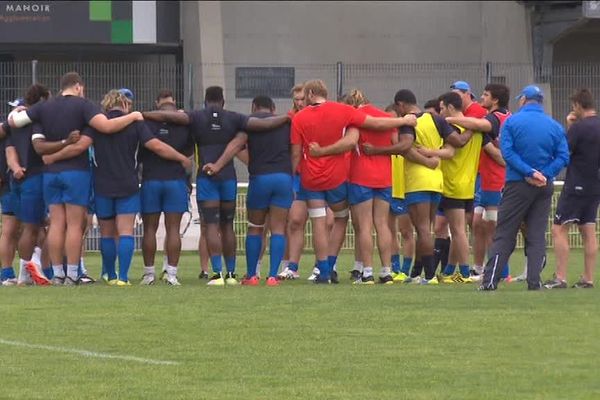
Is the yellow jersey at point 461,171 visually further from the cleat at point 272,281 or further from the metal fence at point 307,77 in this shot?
the metal fence at point 307,77

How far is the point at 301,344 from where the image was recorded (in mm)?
11109

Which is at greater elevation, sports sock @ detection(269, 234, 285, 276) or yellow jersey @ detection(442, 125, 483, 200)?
yellow jersey @ detection(442, 125, 483, 200)

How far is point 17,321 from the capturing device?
12.8 meters

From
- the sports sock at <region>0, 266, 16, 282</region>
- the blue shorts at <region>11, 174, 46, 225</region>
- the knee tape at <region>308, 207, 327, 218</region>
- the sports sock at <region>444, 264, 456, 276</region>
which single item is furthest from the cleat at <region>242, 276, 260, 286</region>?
the sports sock at <region>0, 266, 16, 282</region>

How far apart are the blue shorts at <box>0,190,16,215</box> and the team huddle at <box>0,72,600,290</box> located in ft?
0.19

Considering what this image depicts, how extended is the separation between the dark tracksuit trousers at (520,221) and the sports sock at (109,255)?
13.8 ft

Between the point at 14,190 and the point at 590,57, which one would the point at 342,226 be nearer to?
the point at 14,190

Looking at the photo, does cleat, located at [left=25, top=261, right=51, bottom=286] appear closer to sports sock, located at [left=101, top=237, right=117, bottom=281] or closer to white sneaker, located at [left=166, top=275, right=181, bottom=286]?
sports sock, located at [left=101, top=237, right=117, bottom=281]

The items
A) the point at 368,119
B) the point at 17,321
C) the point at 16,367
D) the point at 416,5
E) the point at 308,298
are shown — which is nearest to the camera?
the point at 16,367

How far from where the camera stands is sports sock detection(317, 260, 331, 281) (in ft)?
56.0

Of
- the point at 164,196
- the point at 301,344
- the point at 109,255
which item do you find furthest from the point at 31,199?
the point at 301,344

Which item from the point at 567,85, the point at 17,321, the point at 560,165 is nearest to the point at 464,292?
the point at 560,165

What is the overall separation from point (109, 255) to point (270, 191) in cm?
192

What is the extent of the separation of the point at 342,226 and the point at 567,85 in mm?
18091
